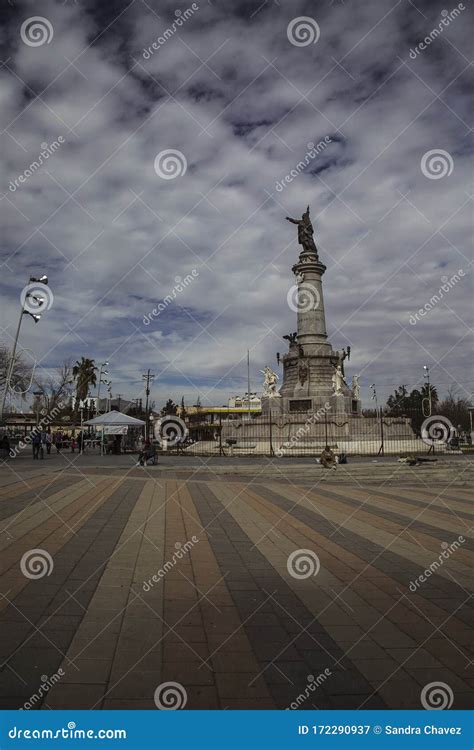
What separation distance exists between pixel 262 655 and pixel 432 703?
1140 mm

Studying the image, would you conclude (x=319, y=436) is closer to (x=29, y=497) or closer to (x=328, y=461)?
(x=328, y=461)

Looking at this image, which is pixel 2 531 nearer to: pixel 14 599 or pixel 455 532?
pixel 14 599

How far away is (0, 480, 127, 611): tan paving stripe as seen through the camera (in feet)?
17.4

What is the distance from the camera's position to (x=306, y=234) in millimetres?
43562

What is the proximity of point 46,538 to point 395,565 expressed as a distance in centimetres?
465

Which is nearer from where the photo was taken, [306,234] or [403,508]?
[403,508]

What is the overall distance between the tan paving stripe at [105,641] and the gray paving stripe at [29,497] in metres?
4.24

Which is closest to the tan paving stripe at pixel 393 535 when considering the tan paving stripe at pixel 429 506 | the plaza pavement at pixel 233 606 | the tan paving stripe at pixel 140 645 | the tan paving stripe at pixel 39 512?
the plaza pavement at pixel 233 606

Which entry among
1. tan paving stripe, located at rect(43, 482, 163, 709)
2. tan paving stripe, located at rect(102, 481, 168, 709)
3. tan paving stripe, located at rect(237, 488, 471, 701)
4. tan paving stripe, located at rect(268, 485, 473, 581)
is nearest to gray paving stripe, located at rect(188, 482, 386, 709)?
tan paving stripe, located at rect(237, 488, 471, 701)

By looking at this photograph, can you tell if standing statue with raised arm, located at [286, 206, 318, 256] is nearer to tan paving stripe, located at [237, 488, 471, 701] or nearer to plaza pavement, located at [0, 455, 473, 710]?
plaza pavement, located at [0, 455, 473, 710]

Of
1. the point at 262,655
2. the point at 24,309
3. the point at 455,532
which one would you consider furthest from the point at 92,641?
the point at 24,309

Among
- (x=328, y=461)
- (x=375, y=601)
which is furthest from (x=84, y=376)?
(x=375, y=601)

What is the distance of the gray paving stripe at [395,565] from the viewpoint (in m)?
4.84

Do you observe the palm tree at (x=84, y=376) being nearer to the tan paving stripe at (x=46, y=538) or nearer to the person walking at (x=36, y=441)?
the person walking at (x=36, y=441)
